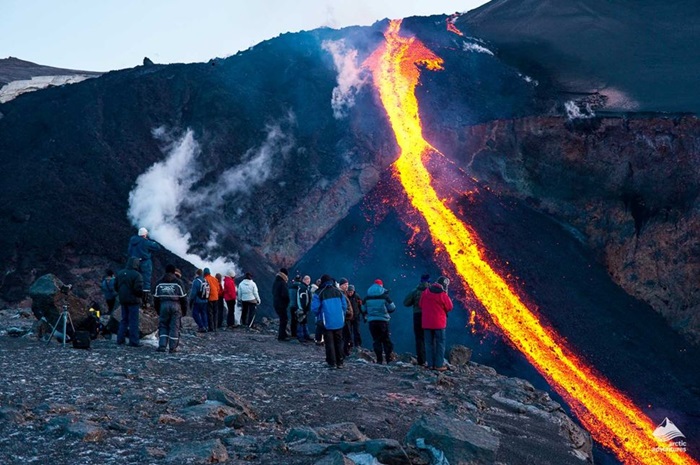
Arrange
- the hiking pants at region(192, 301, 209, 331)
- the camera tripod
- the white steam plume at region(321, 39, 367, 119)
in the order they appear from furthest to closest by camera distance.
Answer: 1. the white steam plume at region(321, 39, 367, 119)
2. the hiking pants at region(192, 301, 209, 331)
3. the camera tripod

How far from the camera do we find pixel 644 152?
30891mm

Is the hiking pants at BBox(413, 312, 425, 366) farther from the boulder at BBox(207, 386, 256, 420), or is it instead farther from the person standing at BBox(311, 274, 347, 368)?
the boulder at BBox(207, 386, 256, 420)

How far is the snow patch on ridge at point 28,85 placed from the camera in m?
47.9

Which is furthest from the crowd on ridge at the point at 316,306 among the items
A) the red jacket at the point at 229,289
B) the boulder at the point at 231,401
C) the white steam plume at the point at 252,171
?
the white steam plume at the point at 252,171

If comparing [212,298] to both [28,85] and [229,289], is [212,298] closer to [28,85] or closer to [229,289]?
[229,289]

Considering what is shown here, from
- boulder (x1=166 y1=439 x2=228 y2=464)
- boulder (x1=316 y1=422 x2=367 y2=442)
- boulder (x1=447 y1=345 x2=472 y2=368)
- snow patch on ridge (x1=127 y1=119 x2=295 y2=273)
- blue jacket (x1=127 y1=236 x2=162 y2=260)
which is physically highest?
snow patch on ridge (x1=127 y1=119 x2=295 y2=273)

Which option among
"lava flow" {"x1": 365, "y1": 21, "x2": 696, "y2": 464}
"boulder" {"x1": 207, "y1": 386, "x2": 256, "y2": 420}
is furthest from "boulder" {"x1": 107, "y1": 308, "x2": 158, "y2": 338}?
"lava flow" {"x1": 365, "y1": 21, "x2": 696, "y2": 464}

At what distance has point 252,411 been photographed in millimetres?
9414

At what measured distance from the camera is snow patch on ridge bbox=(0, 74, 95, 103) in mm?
47906

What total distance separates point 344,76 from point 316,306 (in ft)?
85.9

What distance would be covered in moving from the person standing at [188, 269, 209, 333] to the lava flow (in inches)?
370

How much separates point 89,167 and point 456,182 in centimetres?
1650

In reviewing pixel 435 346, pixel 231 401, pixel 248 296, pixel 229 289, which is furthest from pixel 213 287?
pixel 231 401

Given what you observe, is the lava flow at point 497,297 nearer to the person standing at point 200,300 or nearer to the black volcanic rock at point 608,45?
the black volcanic rock at point 608,45
